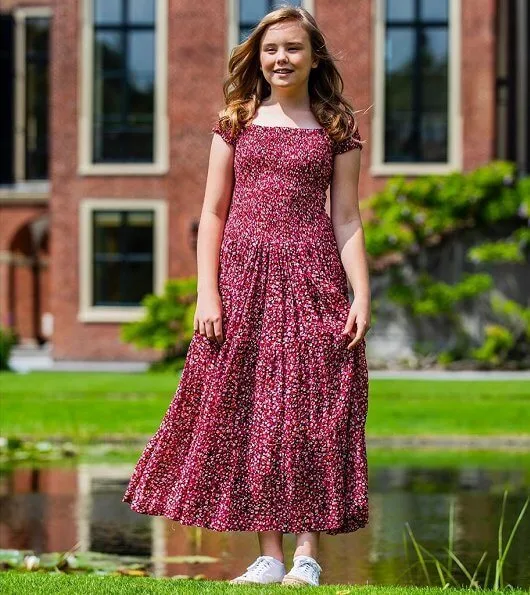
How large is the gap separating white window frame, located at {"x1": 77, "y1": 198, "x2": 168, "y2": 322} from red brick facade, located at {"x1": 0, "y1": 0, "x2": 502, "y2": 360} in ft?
0.37

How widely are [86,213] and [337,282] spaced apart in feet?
82.9

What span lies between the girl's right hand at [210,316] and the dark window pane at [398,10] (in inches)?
962

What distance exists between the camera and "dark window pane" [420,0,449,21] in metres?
29.5

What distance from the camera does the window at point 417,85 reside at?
96.8 feet

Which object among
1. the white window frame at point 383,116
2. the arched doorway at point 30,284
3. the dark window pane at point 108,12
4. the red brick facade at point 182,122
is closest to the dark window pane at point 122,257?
the red brick facade at point 182,122

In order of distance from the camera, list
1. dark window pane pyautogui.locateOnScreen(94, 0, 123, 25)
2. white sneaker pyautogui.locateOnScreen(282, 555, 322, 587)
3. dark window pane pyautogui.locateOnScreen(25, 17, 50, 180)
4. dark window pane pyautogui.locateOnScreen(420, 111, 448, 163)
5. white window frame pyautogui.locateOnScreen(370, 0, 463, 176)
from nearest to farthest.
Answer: white sneaker pyautogui.locateOnScreen(282, 555, 322, 587)
white window frame pyautogui.locateOnScreen(370, 0, 463, 176)
dark window pane pyautogui.locateOnScreen(420, 111, 448, 163)
dark window pane pyautogui.locateOnScreen(94, 0, 123, 25)
dark window pane pyautogui.locateOnScreen(25, 17, 50, 180)

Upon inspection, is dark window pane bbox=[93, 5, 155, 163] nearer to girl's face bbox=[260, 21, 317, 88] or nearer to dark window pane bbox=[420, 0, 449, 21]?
dark window pane bbox=[420, 0, 449, 21]

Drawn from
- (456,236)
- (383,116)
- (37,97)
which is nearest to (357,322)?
(456,236)

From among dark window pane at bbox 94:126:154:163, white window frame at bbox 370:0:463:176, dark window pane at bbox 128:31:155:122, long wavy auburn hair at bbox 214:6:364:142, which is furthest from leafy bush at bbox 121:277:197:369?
long wavy auburn hair at bbox 214:6:364:142

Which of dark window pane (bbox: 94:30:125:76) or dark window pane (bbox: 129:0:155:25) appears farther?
dark window pane (bbox: 94:30:125:76)

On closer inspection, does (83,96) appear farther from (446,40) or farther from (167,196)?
(446,40)

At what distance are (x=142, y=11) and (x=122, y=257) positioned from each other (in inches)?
190

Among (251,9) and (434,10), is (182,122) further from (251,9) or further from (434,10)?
(434,10)

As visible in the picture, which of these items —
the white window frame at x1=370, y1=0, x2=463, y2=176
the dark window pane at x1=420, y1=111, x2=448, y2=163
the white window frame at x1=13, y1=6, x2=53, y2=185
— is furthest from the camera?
the white window frame at x1=13, y1=6, x2=53, y2=185
